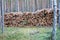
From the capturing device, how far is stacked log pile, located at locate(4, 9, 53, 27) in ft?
38.8

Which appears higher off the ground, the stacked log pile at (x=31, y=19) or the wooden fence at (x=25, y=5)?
the wooden fence at (x=25, y=5)

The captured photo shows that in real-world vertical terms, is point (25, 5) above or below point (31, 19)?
above

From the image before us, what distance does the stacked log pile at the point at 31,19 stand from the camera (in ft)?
38.8

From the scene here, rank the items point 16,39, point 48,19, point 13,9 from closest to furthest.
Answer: point 16,39 < point 48,19 < point 13,9

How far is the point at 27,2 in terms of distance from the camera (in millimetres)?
18156

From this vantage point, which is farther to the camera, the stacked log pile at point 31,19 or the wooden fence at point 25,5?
the wooden fence at point 25,5

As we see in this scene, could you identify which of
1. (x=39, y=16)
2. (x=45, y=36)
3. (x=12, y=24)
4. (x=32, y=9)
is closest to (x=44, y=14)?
(x=39, y=16)

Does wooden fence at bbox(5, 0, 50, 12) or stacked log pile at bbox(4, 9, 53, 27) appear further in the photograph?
wooden fence at bbox(5, 0, 50, 12)

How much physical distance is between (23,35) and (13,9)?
969 cm

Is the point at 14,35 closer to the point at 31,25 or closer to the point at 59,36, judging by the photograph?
the point at 59,36

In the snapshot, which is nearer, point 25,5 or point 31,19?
point 31,19

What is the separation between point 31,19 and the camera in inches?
478

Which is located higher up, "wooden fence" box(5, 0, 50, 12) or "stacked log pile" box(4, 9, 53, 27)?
"wooden fence" box(5, 0, 50, 12)

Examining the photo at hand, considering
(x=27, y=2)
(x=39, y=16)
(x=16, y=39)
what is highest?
(x=27, y=2)
